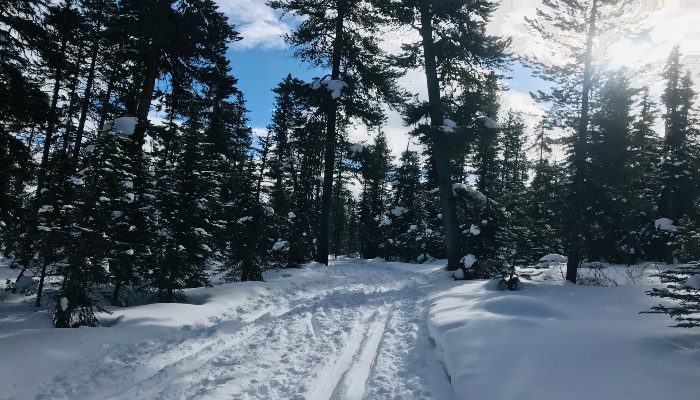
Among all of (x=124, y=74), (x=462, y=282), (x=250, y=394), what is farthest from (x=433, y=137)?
(x=250, y=394)

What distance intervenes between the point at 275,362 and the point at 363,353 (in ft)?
4.76

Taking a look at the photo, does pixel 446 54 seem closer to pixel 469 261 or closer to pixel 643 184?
pixel 469 261

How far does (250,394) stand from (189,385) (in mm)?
810

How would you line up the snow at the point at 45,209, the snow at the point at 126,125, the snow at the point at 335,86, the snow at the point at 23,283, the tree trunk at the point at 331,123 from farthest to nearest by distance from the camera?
the tree trunk at the point at 331,123
the snow at the point at 335,86
the snow at the point at 23,283
the snow at the point at 126,125
the snow at the point at 45,209

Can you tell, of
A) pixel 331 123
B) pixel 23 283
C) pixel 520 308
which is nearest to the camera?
pixel 520 308

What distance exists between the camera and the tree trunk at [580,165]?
1178 cm

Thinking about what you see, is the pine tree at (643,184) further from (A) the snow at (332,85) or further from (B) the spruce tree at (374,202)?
(B) the spruce tree at (374,202)

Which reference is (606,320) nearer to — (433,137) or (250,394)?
(250,394)

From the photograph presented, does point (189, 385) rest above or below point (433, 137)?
below

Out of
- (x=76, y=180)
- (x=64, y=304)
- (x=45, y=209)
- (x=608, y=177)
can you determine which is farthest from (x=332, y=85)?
(x=64, y=304)

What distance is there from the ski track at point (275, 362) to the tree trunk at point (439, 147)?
24.3 feet

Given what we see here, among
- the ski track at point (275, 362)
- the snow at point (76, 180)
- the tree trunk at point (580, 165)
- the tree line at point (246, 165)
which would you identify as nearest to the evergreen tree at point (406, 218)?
the tree line at point (246, 165)

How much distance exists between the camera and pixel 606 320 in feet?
22.5

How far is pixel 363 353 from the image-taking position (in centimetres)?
626
